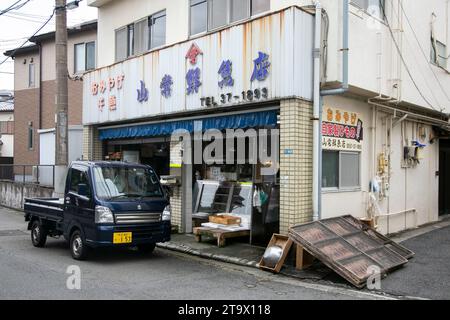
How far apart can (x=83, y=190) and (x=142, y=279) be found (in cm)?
263

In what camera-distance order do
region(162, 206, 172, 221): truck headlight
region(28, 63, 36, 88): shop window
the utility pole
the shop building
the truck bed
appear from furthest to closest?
region(28, 63, 36, 88): shop window, the shop building, the utility pole, the truck bed, region(162, 206, 172, 221): truck headlight

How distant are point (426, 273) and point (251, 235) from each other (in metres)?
3.91

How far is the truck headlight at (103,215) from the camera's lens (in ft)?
28.7

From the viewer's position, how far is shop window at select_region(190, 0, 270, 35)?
34.3 feet

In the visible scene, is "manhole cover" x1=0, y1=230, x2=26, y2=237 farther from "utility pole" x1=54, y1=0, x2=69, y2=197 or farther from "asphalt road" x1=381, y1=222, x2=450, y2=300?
"asphalt road" x1=381, y1=222, x2=450, y2=300

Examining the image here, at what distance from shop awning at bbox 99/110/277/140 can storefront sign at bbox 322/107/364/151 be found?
1160 millimetres

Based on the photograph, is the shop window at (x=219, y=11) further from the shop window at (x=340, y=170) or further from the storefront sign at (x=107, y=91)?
the shop window at (x=340, y=170)

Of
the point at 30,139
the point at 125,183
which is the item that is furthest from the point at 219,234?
the point at 30,139

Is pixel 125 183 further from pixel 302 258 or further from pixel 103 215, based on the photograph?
pixel 302 258

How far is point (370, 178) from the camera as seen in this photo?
1132 centimetres

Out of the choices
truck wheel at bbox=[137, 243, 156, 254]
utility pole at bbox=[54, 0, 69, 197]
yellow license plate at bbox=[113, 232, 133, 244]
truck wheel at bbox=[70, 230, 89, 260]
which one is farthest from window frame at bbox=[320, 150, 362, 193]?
utility pole at bbox=[54, 0, 69, 197]

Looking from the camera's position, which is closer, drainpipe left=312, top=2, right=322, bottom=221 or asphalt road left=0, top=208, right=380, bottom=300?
asphalt road left=0, top=208, right=380, bottom=300

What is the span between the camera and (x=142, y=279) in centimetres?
772

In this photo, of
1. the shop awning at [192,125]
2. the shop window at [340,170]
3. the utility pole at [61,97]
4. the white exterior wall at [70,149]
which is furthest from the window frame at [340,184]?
the white exterior wall at [70,149]
